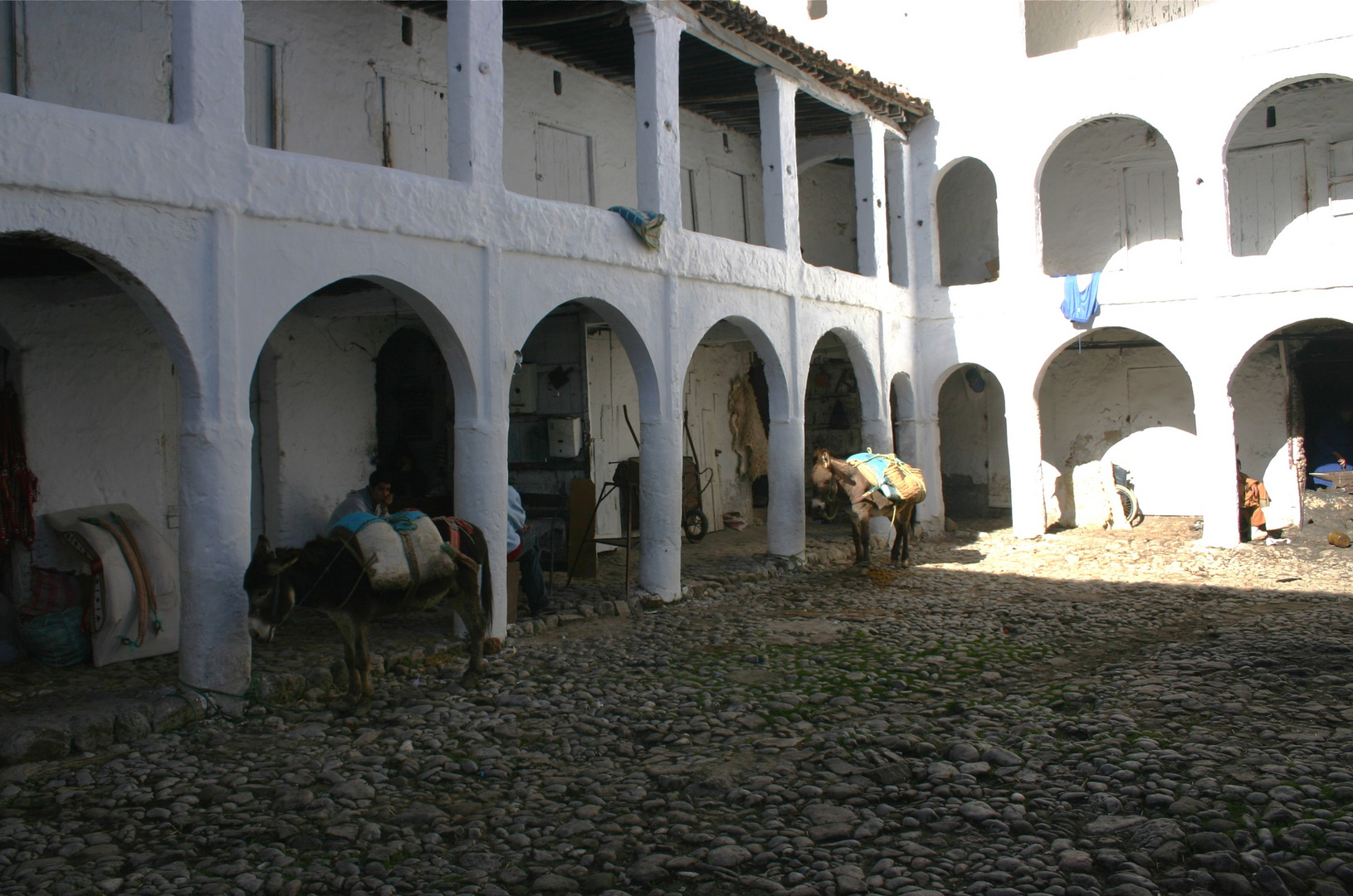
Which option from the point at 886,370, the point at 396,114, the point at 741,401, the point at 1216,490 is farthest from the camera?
the point at 741,401

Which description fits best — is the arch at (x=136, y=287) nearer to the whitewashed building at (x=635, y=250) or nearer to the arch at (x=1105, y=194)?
the whitewashed building at (x=635, y=250)

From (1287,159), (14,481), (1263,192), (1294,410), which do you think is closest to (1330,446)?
(1294,410)

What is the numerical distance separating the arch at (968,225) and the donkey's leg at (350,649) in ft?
44.1

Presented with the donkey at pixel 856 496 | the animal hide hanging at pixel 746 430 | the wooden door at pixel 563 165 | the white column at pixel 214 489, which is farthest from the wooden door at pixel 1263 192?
the white column at pixel 214 489

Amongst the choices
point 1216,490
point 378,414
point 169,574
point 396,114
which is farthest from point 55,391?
point 1216,490

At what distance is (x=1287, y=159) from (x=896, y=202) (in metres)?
5.70

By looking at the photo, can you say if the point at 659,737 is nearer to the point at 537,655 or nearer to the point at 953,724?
the point at 953,724

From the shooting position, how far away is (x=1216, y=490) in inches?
554

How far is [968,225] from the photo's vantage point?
719 inches

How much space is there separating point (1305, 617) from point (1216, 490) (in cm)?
508

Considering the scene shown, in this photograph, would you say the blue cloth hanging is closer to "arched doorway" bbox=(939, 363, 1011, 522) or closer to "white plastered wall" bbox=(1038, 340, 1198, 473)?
"white plastered wall" bbox=(1038, 340, 1198, 473)

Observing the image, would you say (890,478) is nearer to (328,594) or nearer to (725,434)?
(725,434)

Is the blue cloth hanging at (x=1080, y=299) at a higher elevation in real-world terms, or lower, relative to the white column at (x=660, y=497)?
higher

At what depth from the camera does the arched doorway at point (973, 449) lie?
1830 cm
